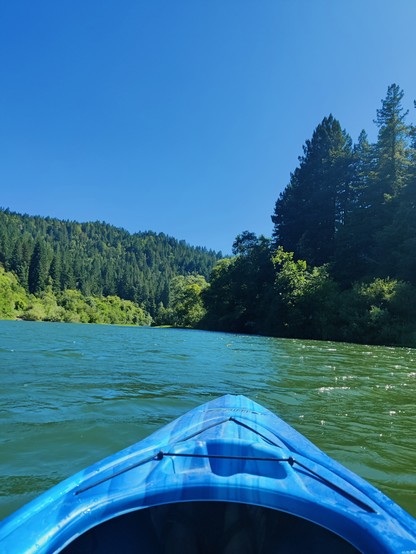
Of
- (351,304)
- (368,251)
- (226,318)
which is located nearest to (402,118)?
(368,251)

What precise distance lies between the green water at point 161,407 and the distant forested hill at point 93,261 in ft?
283

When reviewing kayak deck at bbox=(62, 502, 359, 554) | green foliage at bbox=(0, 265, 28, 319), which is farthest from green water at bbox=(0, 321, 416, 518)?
green foliage at bbox=(0, 265, 28, 319)

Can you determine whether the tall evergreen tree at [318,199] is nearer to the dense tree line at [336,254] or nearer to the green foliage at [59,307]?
the dense tree line at [336,254]

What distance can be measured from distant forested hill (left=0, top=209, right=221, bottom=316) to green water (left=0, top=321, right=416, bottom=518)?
8618 cm

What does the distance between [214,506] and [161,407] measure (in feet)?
11.4

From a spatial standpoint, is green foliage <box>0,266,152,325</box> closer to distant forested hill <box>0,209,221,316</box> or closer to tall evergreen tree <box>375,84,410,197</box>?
distant forested hill <box>0,209,221,316</box>

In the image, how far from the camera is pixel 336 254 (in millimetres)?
34062

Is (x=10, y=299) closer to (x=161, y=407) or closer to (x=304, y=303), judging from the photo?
(x=304, y=303)

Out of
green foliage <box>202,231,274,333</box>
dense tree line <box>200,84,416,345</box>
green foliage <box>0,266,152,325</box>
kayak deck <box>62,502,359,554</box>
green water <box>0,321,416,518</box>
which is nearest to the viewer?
kayak deck <box>62,502,359,554</box>

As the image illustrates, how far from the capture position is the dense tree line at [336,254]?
945 inches

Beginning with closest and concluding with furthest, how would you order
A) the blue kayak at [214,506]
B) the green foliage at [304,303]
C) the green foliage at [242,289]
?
the blue kayak at [214,506]
the green foliage at [304,303]
the green foliage at [242,289]

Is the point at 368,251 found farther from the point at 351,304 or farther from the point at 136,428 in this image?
the point at 136,428

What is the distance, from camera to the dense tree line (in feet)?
78.8

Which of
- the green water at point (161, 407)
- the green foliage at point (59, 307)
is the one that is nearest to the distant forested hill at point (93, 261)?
the green foliage at point (59, 307)
